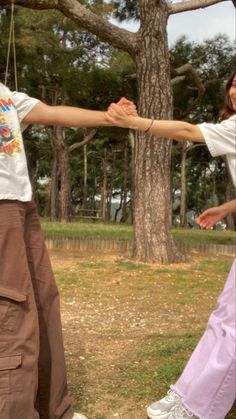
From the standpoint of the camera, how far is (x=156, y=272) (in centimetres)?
688

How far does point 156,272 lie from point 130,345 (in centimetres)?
317

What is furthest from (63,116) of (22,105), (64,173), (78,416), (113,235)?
(64,173)

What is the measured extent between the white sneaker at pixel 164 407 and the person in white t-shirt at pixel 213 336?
82mm

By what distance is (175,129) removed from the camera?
210cm

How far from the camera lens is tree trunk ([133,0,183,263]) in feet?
24.3

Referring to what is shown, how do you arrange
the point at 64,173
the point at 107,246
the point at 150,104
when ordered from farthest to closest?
the point at 64,173 → the point at 107,246 → the point at 150,104

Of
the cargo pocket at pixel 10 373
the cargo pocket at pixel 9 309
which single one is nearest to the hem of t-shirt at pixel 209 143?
the cargo pocket at pixel 9 309

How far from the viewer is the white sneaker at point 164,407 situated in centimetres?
236

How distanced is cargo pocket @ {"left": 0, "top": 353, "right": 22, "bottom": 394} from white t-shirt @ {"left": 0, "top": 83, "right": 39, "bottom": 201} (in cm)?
57

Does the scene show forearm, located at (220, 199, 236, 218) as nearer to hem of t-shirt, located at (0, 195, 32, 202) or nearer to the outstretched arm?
the outstretched arm

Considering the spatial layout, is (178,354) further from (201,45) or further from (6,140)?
(201,45)

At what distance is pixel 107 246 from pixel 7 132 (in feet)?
24.3

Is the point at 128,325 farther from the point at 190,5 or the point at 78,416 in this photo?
the point at 190,5

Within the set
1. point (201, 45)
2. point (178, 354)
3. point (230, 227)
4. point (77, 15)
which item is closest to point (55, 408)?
point (178, 354)
